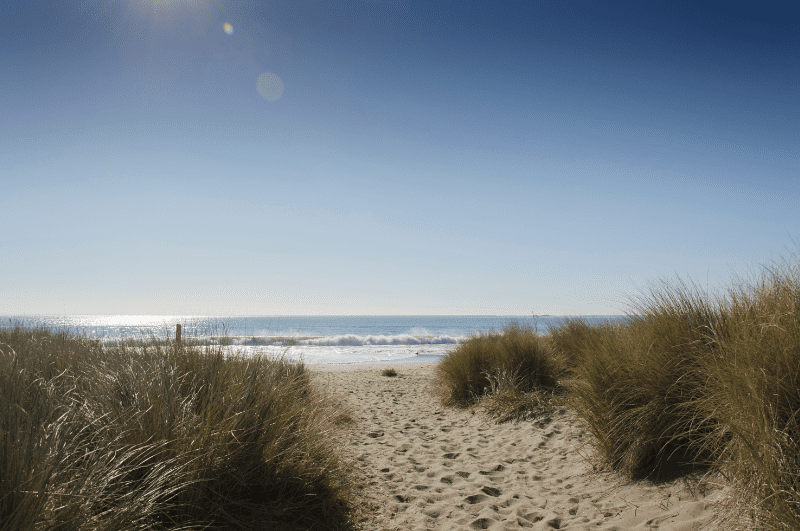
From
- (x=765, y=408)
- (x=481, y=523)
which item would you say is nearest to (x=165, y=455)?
(x=481, y=523)

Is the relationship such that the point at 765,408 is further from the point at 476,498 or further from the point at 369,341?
the point at 369,341

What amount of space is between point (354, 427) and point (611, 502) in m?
4.69

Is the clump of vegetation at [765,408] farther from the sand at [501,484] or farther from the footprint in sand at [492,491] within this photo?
the footprint in sand at [492,491]

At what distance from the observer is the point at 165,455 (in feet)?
9.05

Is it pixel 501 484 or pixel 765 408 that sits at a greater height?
pixel 765 408

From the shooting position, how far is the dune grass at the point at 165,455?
2.01 metres

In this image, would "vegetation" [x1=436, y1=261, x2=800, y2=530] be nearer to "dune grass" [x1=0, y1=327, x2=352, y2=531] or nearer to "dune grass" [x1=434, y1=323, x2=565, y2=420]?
"dune grass" [x1=434, y1=323, x2=565, y2=420]

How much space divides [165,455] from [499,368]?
6.51 meters

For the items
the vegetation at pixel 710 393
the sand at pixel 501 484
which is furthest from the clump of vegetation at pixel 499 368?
the vegetation at pixel 710 393

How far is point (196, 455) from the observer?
283 centimetres

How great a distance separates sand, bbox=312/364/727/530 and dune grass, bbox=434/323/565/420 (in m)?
0.66

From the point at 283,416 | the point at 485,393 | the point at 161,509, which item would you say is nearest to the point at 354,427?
the point at 485,393

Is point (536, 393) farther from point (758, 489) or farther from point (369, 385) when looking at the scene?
point (369, 385)

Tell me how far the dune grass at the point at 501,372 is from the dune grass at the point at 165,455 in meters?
4.24
